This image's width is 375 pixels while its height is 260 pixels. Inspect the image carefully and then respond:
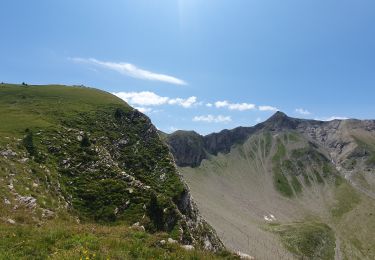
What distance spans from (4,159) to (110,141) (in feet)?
99.5

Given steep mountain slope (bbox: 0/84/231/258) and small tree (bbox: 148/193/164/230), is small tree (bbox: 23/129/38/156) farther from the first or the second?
small tree (bbox: 148/193/164/230)

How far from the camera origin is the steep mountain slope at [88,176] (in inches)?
1510

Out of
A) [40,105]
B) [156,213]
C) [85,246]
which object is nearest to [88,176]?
[156,213]

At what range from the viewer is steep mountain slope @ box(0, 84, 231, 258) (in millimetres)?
38344

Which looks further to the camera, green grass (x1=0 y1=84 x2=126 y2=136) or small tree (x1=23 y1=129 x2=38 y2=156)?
green grass (x1=0 y1=84 x2=126 y2=136)

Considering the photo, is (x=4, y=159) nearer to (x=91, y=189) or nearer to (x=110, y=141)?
(x=91, y=189)

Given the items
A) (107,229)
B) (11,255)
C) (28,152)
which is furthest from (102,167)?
(11,255)

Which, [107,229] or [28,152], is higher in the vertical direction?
[28,152]

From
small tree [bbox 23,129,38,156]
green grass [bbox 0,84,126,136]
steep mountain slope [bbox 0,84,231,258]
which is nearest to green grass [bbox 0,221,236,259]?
steep mountain slope [bbox 0,84,231,258]

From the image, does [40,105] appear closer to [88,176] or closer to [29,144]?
[29,144]

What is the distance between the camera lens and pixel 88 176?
52.3 meters

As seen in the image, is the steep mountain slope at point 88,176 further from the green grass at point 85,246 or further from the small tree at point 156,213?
the green grass at point 85,246

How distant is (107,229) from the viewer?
22.7 m

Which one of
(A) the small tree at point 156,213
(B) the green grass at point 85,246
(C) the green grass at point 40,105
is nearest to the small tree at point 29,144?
(C) the green grass at point 40,105
